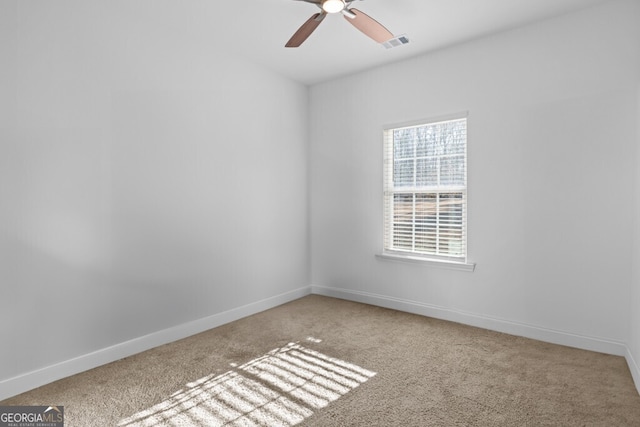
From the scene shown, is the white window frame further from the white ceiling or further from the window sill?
the white ceiling

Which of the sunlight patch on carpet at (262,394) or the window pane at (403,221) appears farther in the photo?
the window pane at (403,221)

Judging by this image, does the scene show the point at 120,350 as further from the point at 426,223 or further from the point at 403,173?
the point at 403,173

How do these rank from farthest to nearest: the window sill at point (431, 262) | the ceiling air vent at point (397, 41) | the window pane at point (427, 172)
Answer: the window pane at point (427, 172)
the window sill at point (431, 262)
the ceiling air vent at point (397, 41)

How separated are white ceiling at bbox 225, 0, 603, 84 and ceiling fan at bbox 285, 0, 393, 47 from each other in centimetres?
30

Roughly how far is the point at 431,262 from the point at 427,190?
0.75 metres

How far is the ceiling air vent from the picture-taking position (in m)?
3.35

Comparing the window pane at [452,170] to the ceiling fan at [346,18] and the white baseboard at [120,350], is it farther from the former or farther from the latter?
the white baseboard at [120,350]

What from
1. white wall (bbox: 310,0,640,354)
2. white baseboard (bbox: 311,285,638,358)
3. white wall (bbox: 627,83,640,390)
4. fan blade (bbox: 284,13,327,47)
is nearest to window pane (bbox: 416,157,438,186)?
white wall (bbox: 310,0,640,354)

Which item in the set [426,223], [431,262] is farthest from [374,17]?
[431,262]

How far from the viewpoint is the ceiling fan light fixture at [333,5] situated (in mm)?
2341

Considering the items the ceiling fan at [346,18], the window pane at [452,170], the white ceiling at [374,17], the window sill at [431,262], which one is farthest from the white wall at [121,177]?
the window pane at [452,170]

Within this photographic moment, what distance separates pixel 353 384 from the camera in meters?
2.42

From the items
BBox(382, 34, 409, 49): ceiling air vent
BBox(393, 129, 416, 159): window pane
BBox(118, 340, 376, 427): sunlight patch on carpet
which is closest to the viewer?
BBox(118, 340, 376, 427): sunlight patch on carpet

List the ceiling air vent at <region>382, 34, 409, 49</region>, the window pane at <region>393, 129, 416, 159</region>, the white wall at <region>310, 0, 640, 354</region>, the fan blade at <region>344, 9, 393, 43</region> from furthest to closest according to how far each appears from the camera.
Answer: the window pane at <region>393, 129, 416, 159</region>, the ceiling air vent at <region>382, 34, 409, 49</region>, the white wall at <region>310, 0, 640, 354</region>, the fan blade at <region>344, 9, 393, 43</region>
